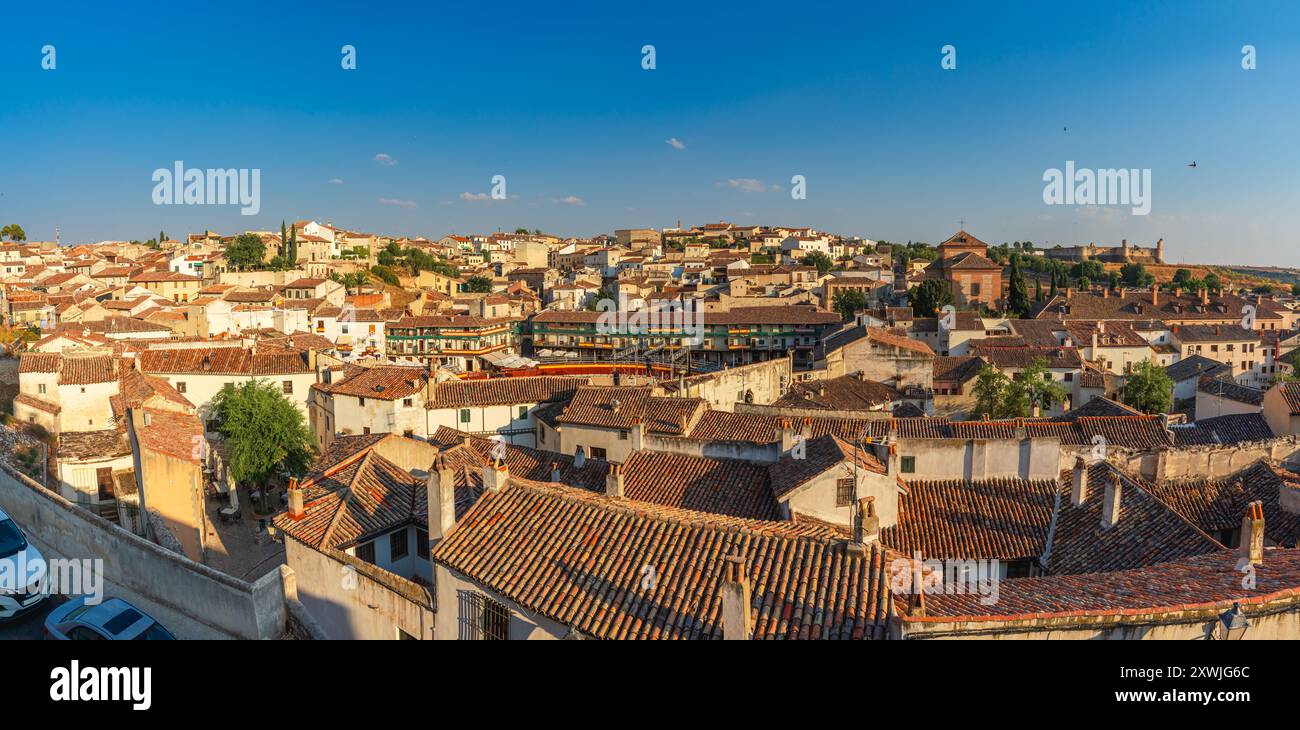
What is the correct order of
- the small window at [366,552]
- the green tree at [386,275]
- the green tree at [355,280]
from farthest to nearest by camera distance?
the green tree at [386,275] < the green tree at [355,280] < the small window at [366,552]

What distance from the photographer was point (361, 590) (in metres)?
13.0

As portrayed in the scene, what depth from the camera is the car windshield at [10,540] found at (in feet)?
43.1

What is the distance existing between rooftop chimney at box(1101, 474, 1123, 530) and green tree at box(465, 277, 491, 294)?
298 ft

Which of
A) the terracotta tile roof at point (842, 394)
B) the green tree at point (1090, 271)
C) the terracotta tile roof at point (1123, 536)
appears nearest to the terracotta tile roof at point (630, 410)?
the terracotta tile roof at point (842, 394)

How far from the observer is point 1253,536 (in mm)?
10148

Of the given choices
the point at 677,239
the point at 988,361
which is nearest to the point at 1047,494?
the point at 988,361

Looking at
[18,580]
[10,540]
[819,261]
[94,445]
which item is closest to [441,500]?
[18,580]

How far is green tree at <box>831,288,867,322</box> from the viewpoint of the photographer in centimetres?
7556

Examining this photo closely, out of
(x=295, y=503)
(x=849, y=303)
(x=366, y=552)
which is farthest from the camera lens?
(x=849, y=303)

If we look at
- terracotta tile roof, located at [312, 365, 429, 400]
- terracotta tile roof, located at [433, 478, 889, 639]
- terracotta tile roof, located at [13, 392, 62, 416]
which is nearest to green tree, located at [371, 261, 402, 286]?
terracotta tile roof, located at [312, 365, 429, 400]

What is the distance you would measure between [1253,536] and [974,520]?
21.9ft

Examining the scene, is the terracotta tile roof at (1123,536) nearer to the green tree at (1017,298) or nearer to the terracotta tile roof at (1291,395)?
the terracotta tile roof at (1291,395)

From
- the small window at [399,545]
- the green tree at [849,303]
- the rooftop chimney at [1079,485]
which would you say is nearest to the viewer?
the small window at [399,545]

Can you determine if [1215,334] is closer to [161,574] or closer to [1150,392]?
[1150,392]
